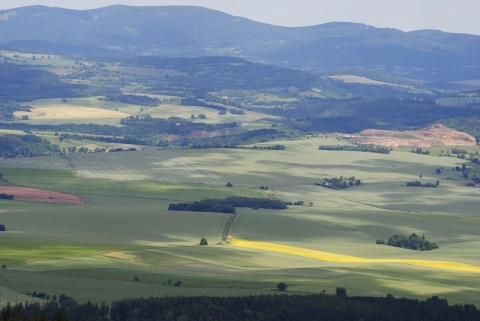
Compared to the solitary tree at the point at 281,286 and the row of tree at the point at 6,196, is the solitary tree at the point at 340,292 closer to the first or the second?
the solitary tree at the point at 281,286

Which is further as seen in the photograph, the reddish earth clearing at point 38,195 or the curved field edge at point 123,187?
the curved field edge at point 123,187

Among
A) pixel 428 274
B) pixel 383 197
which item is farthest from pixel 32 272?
pixel 383 197

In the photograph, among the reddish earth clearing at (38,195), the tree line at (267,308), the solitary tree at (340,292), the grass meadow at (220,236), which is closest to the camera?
the tree line at (267,308)

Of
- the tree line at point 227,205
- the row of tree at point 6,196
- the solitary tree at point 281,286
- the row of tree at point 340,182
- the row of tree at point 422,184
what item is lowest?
the solitary tree at point 281,286

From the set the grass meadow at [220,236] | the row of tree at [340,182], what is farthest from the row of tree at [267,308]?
the row of tree at [340,182]

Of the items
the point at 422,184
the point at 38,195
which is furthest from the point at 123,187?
the point at 422,184

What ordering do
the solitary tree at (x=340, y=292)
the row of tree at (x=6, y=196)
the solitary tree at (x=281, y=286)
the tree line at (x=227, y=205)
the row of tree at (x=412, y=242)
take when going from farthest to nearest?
1. the row of tree at (x=6, y=196)
2. the tree line at (x=227, y=205)
3. the row of tree at (x=412, y=242)
4. the solitary tree at (x=281, y=286)
5. the solitary tree at (x=340, y=292)

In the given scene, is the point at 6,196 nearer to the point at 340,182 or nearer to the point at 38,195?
the point at 38,195
